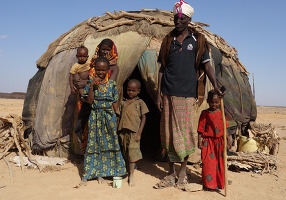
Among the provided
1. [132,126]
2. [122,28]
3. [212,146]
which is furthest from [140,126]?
[122,28]

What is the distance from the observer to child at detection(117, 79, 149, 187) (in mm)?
3543

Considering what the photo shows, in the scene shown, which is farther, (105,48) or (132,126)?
(105,48)

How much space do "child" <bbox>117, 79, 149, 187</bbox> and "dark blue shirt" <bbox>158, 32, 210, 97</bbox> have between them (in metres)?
0.48

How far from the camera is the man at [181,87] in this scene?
11.2 feet

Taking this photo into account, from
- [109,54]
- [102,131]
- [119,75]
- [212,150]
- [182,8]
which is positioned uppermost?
[182,8]

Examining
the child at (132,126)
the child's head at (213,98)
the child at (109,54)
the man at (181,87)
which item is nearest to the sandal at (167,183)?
the man at (181,87)

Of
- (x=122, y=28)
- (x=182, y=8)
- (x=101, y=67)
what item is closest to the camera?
(x=182, y=8)

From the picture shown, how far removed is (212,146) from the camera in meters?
3.48

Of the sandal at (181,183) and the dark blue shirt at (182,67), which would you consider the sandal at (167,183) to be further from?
the dark blue shirt at (182,67)

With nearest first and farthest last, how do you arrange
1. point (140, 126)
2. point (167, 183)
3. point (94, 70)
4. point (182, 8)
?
1. point (182, 8)
2. point (167, 183)
3. point (140, 126)
4. point (94, 70)

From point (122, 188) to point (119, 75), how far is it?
1.93 meters

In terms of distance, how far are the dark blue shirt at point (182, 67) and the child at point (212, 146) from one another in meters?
0.33

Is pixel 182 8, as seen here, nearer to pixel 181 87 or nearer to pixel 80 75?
pixel 181 87

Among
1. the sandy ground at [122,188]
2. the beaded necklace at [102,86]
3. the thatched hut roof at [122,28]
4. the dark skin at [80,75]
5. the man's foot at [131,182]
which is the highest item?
the thatched hut roof at [122,28]
